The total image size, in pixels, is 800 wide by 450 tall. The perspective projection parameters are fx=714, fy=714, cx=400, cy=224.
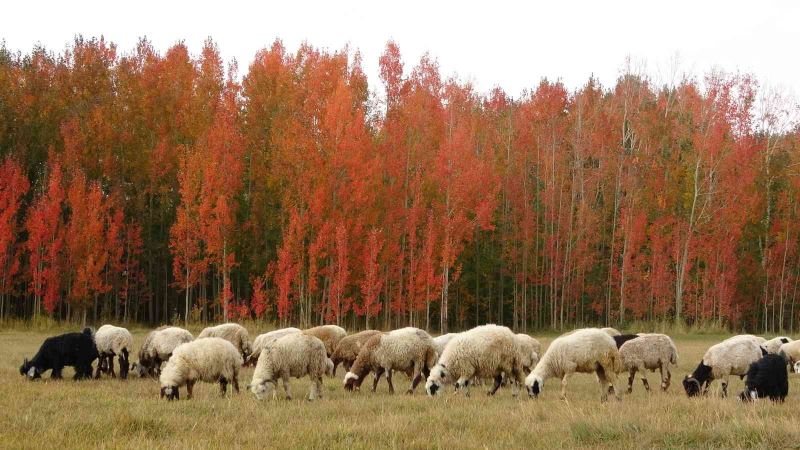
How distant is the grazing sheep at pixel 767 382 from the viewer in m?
12.5

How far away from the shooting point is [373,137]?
44.7 m

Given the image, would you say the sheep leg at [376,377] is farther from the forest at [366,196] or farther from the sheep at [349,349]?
the forest at [366,196]

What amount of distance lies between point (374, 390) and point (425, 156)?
27661 mm

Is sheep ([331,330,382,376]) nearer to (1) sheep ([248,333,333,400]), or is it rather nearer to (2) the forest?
(1) sheep ([248,333,333,400])

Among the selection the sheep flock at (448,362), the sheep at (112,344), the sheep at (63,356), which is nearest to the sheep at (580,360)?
the sheep flock at (448,362)

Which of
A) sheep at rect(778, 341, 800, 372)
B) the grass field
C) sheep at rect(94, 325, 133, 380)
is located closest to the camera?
the grass field

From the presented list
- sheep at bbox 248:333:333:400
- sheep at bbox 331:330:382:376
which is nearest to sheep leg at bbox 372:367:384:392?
sheep at bbox 248:333:333:400

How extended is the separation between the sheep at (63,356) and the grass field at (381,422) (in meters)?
2.14

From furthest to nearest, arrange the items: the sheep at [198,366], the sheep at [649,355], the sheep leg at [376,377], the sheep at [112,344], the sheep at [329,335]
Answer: the sheep at [329,335], the sheep at [112,344], the sheep at [649,355], the sheep leg at [376,377], the sheep at [198,366]

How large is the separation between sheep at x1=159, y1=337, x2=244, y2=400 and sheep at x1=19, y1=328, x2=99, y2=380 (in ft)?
12.9

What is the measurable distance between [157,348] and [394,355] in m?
6.21

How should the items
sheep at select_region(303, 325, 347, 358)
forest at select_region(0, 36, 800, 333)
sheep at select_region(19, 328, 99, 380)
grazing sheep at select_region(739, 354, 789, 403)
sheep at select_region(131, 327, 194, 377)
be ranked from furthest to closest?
1. forest at select_region(0, 36, 800, 333)
2. sheep at select_region(303, 325, 347, 358)
3. sheep at select_region(131, 327, 194, 377)
4. sheep at select_region(19, 328, 99, 380)
5. grazing sheep at select_region(739, 354, 789, 403)

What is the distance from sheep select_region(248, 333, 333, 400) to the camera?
44.5ft

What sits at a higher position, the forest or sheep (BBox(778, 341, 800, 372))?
the forest
